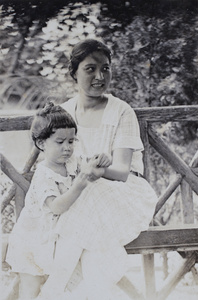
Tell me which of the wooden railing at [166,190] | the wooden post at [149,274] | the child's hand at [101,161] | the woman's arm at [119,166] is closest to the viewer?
the child's hand at [101,161]

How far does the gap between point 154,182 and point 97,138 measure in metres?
0.63

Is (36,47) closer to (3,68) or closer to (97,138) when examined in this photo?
(3,68)

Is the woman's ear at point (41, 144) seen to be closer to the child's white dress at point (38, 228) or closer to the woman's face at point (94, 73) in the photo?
the child's white dress at point (38, 228)

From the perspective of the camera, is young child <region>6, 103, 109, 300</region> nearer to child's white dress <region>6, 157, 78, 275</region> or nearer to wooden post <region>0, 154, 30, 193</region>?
child's white dress <region>6, 157, 78, 275</region>

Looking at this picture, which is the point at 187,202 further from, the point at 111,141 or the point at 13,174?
the point at 13,174

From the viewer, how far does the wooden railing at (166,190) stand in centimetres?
142

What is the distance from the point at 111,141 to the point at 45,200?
12.1 inches

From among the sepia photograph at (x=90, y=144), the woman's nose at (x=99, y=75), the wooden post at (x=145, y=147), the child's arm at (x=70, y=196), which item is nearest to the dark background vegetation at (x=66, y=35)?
the sepia photograph at (x=90, y=144)

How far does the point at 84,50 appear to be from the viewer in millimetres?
1375

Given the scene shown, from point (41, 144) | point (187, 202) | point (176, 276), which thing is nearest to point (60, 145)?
point (41, 144)

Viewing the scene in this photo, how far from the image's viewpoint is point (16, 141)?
1.45m

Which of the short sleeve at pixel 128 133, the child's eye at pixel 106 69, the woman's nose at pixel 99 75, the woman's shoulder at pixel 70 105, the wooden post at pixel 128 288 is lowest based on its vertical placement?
the wooden post at pixel 128 288

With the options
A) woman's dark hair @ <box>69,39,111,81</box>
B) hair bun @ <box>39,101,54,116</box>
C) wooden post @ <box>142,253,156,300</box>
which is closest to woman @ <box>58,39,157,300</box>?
woman's dark hair @ <box>69,39,111,81</box>

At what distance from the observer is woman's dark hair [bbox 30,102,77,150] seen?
127 centimetres
